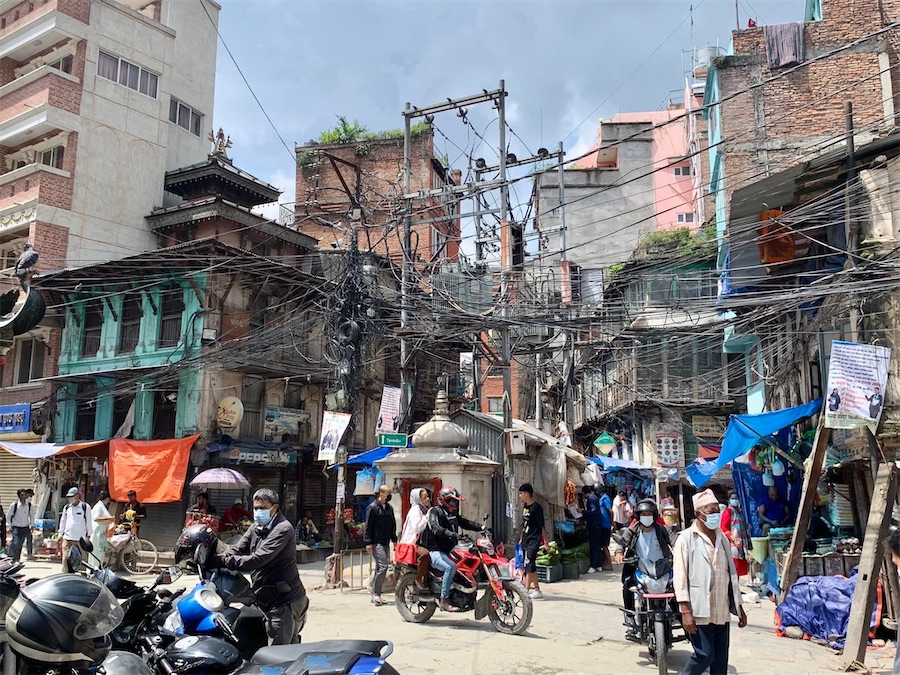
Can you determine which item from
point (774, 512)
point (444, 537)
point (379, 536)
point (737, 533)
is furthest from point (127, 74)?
point (774, 512)

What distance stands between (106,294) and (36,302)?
13.6 metres

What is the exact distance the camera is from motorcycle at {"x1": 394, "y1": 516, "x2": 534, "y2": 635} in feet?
30.4

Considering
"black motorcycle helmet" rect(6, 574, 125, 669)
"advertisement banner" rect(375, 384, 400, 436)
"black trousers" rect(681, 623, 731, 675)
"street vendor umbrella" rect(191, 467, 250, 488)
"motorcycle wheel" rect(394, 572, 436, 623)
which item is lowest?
"motorcycle wheel" rect(394, 572, 436, 623)

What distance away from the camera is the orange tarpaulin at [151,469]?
1972 centimetres

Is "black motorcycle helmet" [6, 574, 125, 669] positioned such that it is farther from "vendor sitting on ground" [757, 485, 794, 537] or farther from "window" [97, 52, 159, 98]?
"window" [97, 52, 159, 98]

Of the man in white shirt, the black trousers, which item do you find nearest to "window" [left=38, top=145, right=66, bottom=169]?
the man in white shirt

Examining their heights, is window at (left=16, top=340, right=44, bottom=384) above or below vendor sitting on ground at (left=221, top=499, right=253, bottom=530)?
above

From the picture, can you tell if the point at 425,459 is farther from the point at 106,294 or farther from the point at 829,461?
the point at 106,294

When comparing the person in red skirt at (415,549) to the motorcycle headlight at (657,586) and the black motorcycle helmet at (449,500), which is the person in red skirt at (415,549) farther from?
the motorcycle headlight at (657,586)

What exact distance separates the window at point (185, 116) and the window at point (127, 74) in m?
1.17

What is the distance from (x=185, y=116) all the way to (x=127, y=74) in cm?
310

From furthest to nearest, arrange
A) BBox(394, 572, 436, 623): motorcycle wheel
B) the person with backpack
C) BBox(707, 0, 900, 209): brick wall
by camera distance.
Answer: BBox(707, 0, 900, 209): brick wall
the person with backpack
BBox(394, 572, 436, 623): motorcycle wheel

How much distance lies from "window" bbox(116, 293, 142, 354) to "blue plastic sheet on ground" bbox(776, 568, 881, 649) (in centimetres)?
2032

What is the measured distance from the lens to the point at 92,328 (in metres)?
24.8
